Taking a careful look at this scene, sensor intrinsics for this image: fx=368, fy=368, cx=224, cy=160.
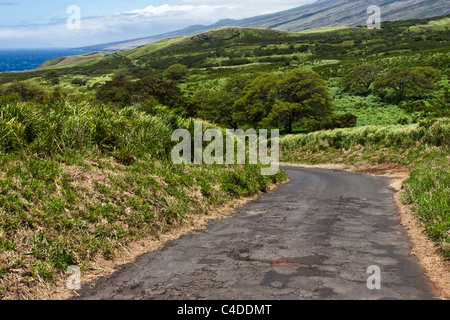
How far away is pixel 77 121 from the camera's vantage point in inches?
381

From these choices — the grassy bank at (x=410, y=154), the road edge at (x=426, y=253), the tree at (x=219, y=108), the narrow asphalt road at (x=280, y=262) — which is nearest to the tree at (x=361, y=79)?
the tree at (x=219, y=108)

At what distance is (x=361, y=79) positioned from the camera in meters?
74.3

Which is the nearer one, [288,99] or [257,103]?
[288,99]

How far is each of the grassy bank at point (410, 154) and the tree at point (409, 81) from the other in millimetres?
36461

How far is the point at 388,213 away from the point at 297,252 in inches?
199

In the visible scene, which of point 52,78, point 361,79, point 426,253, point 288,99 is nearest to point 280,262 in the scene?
point 426,253

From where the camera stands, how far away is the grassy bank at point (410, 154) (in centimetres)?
814

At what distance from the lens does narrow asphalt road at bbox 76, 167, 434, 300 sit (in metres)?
4.90

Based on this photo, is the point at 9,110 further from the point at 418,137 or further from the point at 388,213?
the point at 418,137

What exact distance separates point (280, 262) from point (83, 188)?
4259mm

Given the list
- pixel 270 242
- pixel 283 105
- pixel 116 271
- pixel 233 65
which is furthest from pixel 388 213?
pixel 233 65
